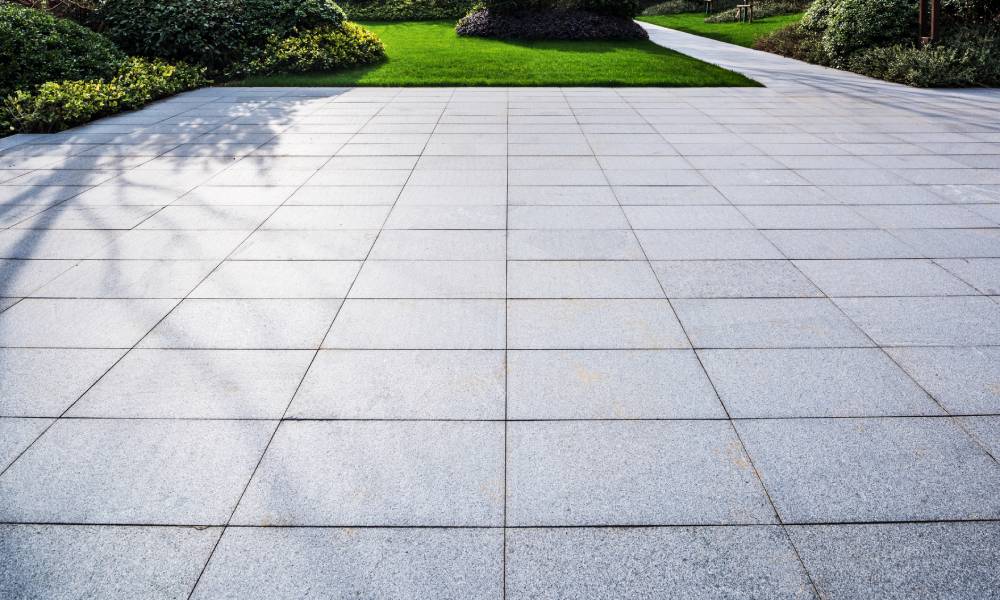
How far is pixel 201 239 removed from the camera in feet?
17.0

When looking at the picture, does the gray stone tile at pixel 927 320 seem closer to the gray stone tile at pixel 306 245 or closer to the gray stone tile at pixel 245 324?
the gray stone tile at pixel 245 324

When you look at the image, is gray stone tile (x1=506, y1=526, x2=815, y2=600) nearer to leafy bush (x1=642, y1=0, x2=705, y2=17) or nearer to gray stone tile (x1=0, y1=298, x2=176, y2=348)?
gray stone tile (x1=0, y1=298, x2=176, y2=348)

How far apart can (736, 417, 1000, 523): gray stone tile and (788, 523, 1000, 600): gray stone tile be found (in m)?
0.07

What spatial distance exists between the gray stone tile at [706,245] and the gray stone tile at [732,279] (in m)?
0.11

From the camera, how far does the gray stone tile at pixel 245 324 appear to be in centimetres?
368

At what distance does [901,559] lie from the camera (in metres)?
2.25

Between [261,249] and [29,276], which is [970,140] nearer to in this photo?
[261,249]

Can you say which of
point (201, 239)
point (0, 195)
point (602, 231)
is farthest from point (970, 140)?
point (0, 195)

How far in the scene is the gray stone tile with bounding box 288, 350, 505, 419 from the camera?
10.1 ft

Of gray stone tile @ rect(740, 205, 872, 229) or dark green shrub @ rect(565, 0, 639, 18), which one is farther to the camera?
dark green shrub @ rect(565, 0, 639, 18)

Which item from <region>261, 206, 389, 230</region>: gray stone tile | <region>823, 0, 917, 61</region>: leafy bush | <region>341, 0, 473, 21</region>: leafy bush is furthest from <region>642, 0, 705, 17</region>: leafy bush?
<region>261, 206, 389, 230</region>: gray stone tile

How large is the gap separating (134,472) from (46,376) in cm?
118

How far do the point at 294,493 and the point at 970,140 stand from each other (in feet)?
30.9

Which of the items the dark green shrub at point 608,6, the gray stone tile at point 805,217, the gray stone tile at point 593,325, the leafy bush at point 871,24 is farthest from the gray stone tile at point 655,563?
the dark green shrub at point 608,6
